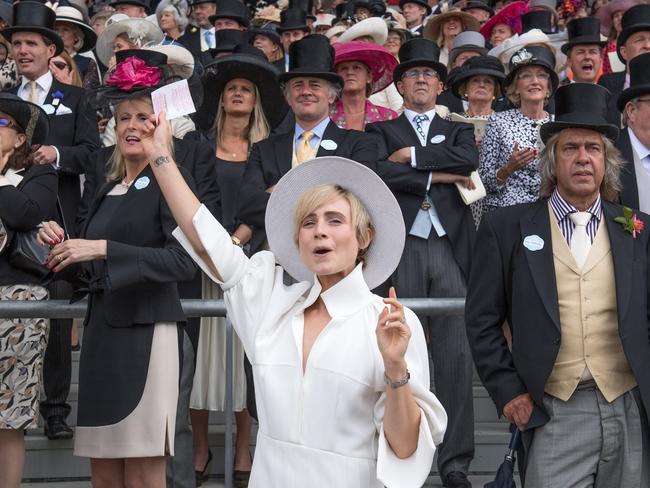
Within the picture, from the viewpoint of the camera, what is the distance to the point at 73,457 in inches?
253

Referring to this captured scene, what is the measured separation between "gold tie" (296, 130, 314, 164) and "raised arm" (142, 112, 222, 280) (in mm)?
2519

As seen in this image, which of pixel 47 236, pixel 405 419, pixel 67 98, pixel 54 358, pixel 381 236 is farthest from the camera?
pixel 67 98

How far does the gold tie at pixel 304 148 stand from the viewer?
21.9ft

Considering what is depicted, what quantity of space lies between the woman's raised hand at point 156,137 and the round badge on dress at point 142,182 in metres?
1.15

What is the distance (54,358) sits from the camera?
6.73m

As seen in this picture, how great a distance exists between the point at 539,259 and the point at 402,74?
3.10 m

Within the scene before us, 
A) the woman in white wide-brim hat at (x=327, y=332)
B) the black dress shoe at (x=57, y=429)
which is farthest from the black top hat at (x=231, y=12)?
the woman in white wide-brim hat at (x=327, y=332)

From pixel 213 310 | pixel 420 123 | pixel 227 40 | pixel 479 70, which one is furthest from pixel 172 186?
pixel 227 40

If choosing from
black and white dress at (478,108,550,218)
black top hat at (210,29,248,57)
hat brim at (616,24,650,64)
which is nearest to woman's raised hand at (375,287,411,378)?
black and white dress at (478,108,550,218)

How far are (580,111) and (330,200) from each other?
172 cm

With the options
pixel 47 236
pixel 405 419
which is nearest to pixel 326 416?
pixel 405 419

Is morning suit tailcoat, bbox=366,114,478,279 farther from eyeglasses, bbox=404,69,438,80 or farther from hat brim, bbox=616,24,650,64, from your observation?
hat brim, bbox=616,24,650,64

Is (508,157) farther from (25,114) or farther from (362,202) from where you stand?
(362,202)

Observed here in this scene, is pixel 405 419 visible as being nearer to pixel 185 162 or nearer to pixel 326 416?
pixel 326 416
